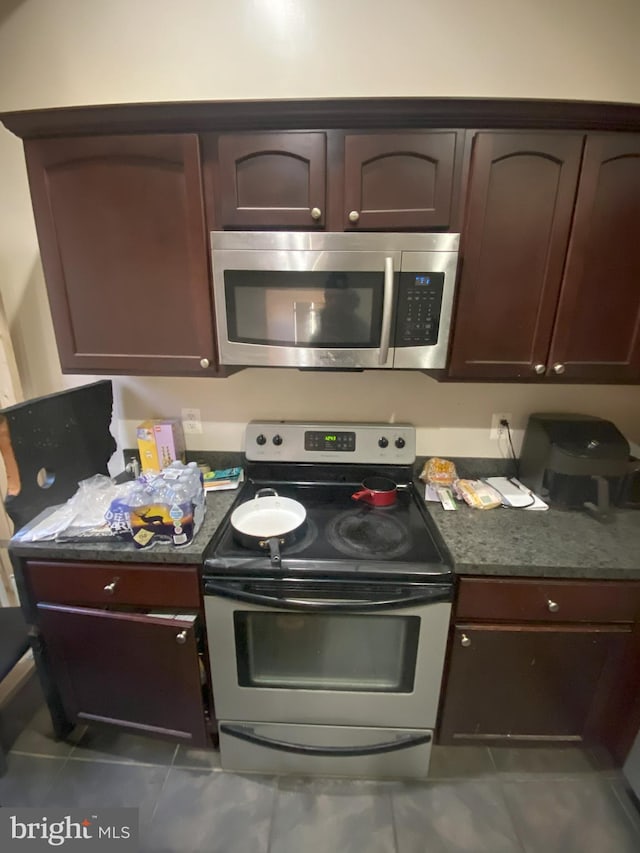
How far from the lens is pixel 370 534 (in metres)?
1.32

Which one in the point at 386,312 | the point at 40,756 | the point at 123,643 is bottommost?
the point at 40,756

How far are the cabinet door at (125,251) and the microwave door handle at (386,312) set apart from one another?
0.55 m

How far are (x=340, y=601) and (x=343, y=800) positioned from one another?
2.55ft

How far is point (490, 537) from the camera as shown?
126 cm

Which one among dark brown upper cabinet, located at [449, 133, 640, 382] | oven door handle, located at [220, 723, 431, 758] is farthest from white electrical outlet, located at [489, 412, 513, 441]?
oven door handle, located at [220, 723, 431, 758]

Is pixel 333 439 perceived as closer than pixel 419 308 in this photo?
No

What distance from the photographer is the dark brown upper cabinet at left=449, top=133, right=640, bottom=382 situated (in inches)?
42.8

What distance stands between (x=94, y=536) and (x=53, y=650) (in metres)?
0.47

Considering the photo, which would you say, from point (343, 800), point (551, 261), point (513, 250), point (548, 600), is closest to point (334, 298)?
point (513, 250)

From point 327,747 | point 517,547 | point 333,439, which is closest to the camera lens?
point 517,547

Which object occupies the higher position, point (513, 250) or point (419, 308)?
point (513, 250)

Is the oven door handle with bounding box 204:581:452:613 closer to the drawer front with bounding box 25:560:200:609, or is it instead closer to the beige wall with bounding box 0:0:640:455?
the drawer front with bounding box 25:560:200:609

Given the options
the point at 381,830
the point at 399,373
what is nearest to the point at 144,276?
the point at 399,373

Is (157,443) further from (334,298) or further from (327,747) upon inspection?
(327,747)
